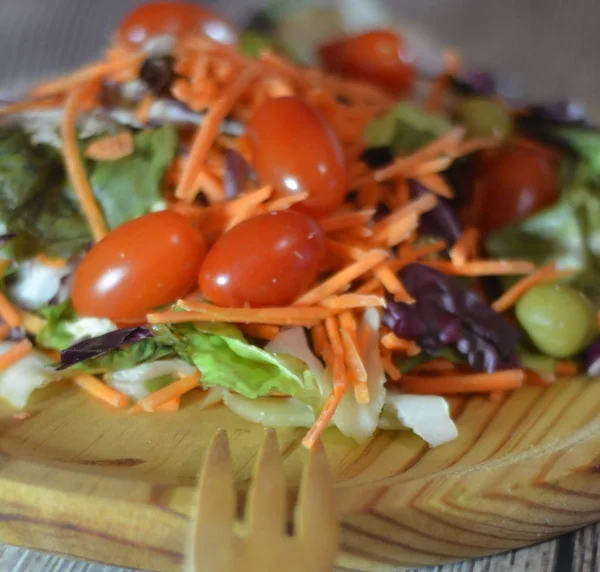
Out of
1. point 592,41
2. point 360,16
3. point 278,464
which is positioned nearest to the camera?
point 278,464

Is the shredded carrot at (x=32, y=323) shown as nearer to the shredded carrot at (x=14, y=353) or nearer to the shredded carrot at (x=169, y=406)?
the shredded carrot at (x=14, y=353)

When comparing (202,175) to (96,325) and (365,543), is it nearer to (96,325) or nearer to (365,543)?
(96,325)

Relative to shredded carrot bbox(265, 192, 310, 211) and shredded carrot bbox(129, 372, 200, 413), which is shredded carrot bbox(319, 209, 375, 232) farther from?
shredded carrot bbox(129, 372, 200, 413)

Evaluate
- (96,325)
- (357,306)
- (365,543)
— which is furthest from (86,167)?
(365,543)

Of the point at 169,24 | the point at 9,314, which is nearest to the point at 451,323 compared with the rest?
the point at 9,314

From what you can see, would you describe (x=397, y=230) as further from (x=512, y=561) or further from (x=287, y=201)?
(x=512, y=561)

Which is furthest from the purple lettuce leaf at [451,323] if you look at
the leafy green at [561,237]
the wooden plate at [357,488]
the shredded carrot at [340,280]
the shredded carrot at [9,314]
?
the shredded carrot at [9,314]
